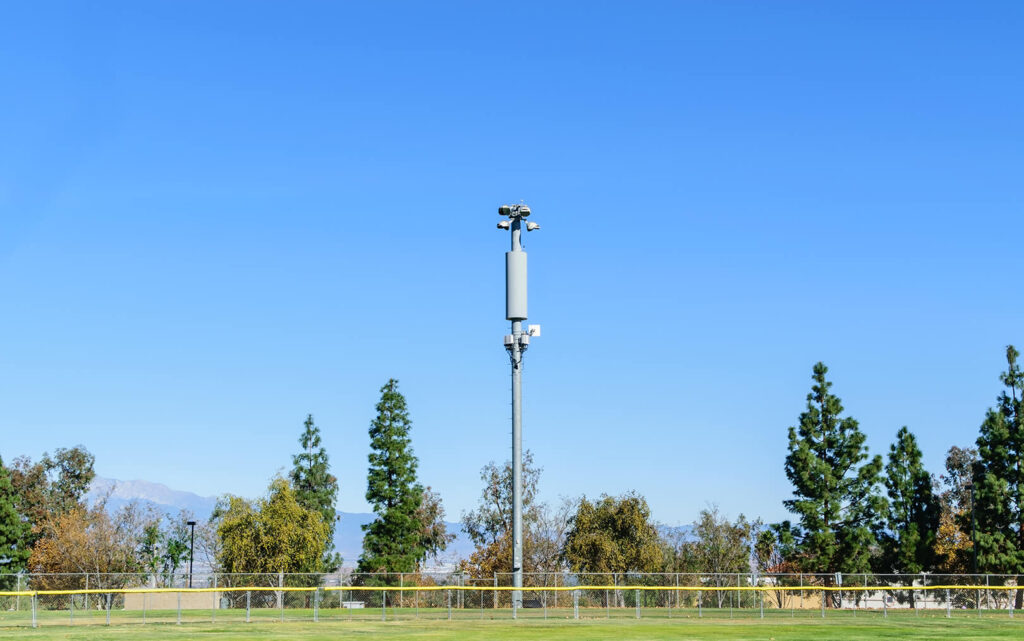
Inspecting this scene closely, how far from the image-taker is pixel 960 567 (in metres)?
75.4

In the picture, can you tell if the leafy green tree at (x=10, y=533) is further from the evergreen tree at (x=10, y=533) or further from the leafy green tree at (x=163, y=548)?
the leafy green tree at (x=163, y=548)

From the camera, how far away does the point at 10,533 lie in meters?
90.3

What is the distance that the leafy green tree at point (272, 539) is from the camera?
222 ft

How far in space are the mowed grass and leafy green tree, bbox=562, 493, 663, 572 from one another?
18.7 meters

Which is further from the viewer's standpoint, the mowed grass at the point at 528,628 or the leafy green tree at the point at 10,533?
the leafy green tree at the point at 10,533

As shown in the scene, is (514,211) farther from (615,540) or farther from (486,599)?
(615,540)

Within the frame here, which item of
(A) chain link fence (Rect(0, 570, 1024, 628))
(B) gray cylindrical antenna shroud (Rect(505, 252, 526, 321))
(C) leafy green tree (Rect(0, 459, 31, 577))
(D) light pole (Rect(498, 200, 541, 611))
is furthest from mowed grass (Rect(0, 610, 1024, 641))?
(C) leafy green tree (Rect(0, 459, 31, 577))

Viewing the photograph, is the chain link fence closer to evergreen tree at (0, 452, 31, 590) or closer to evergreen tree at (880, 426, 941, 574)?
evergreen tree at (880, 426, 941, 574)

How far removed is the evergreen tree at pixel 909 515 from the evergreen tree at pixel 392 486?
106ft

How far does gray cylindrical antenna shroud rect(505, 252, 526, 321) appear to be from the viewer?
47.3 metres

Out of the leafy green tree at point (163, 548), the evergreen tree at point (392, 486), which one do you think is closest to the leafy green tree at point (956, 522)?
the evergreen tree at point (392, 486)

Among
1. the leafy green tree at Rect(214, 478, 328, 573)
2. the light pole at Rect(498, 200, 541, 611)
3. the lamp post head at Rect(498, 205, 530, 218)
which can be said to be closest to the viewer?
the light pole at Rect(498, 200, 541, 611)

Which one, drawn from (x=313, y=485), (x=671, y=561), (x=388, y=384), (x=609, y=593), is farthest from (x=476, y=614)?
(x=313, y=485)

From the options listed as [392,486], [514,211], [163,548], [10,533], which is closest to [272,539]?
[392,486]
